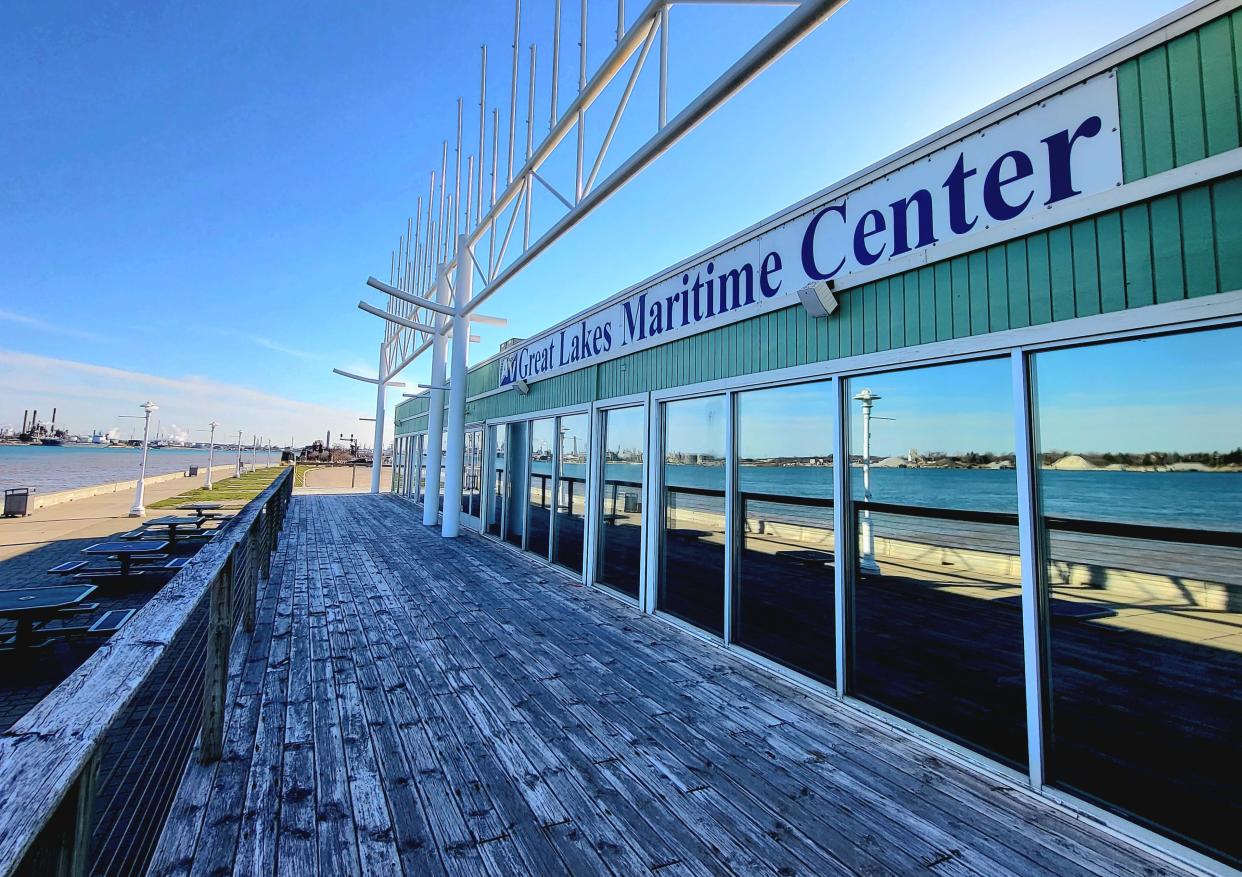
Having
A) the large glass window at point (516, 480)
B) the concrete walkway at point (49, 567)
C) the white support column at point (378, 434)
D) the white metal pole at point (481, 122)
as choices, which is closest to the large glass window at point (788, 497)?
the large glass window at point (516, 480)

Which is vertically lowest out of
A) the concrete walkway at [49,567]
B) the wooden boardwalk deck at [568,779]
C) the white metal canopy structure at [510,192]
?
the concrete walkway at [49,567]

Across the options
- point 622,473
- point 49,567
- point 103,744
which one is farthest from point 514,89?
point 103,744

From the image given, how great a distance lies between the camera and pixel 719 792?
7.19 ft

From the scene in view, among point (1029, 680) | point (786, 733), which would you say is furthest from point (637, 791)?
point (1029, 680)

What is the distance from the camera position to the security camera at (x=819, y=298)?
10.8 ft

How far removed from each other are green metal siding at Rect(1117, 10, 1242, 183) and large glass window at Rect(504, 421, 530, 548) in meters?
7.28

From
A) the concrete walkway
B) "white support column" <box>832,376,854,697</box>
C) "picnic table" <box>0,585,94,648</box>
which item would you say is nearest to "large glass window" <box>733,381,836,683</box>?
"white support column" <box>832,376,854,697</box>

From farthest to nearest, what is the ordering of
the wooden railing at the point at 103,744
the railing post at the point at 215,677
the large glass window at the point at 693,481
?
the large glass window at the point at 693,481, the railing post at the point at 215,677, the wooden railing at the point at 103,744

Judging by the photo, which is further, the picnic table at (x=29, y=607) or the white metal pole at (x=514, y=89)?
the white metal pole at (x=514, y=89)

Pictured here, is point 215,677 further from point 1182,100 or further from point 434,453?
point 434,453

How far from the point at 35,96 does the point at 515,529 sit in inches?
699

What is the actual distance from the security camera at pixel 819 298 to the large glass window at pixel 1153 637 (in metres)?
1.18

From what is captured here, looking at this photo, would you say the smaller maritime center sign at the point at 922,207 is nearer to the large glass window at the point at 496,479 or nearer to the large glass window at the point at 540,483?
the large glass window at the point at 540,483

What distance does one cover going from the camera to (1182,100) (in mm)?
2027
